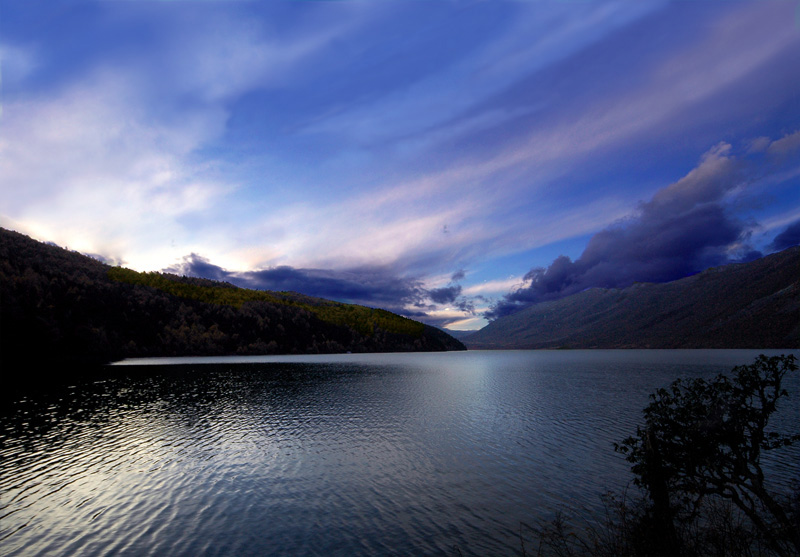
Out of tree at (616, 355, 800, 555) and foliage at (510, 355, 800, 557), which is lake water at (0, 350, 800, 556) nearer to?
foliage at (510, 355, 800, 557)

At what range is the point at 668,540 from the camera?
55.4 feet

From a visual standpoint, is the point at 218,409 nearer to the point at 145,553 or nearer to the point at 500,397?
the point at 145,553

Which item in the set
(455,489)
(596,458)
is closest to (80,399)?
(455,489)

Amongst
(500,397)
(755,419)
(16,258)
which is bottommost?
(500,397)

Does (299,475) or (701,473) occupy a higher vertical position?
(701,473)

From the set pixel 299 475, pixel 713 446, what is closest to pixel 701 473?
pixel 713 446

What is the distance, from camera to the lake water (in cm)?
2020

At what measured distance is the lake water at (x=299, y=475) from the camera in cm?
2020

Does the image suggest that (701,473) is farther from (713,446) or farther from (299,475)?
(299,475)

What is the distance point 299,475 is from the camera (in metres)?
30.0

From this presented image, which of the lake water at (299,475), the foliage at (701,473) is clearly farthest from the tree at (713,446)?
the lake water at (299,475)

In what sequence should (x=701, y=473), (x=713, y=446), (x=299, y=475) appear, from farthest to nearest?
(x=299, y=475) → (x=701, y=473) → (x=713, y=446)

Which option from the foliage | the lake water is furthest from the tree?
the lake water

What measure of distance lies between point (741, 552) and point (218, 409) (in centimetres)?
6030
